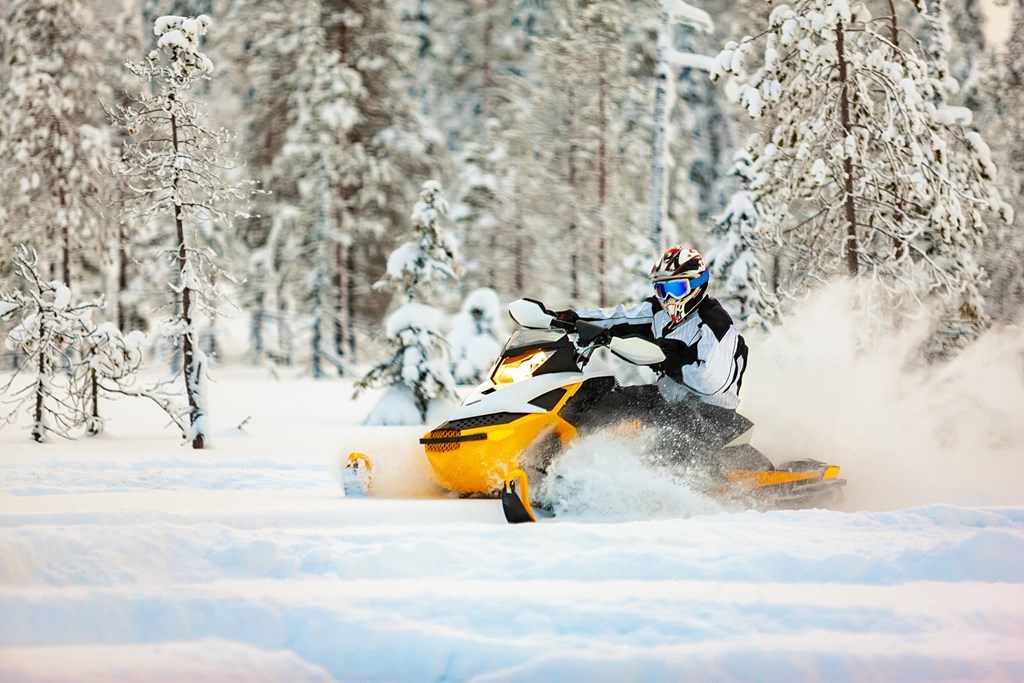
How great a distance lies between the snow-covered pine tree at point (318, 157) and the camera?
27688 millimetres

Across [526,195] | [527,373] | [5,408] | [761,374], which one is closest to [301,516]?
[527,373]

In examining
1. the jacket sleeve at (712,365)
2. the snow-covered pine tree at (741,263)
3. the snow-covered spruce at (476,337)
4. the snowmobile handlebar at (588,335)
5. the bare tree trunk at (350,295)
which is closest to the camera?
the snowmobile handlebar at (588,335)

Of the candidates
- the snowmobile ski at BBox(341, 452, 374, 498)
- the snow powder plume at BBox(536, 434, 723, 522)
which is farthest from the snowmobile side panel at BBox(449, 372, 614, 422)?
the snowmobile ski at BBox(341, 452, 374, 498)

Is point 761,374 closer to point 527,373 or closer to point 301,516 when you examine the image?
point 527,373

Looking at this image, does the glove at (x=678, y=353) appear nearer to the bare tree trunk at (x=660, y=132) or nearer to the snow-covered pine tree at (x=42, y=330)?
the snow-covered pine tree at (x=42, y=330)

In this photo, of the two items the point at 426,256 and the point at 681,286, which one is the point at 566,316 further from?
the point at 426,256

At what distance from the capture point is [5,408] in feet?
54.9

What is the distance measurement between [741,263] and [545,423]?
11980 mm

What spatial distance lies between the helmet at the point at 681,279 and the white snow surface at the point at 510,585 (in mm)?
1148

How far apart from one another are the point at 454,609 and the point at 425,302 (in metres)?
13.1

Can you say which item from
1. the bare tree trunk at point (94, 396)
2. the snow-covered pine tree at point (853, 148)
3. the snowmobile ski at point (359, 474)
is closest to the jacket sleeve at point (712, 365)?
the snowmobile ski at point (359, 474)

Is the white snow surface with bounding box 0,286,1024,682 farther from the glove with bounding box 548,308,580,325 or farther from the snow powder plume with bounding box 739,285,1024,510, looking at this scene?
the glove with bounding box 548,308,580,325

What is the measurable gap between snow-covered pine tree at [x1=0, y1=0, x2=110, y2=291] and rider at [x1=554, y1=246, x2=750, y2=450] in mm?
22805

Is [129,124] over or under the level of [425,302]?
over
